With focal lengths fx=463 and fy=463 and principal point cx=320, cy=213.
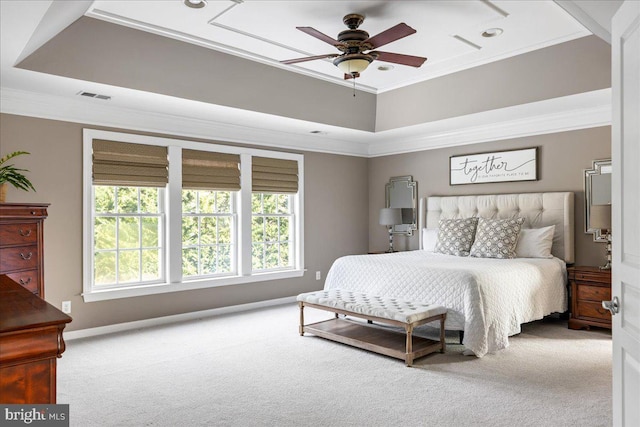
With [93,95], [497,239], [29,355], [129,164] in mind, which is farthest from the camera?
[497,239]

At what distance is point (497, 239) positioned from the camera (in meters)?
5.03

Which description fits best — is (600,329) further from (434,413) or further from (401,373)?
(434,413)

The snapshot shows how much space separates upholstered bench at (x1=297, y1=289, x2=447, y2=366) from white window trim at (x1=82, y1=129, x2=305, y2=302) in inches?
59.9

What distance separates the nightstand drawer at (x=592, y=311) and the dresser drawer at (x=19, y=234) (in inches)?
201

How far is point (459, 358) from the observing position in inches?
151

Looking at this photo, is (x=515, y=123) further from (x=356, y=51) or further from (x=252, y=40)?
(x=252, y=40)

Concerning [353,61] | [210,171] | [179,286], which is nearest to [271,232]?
[210,171]

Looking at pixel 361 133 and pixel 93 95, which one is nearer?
pixel 93 95

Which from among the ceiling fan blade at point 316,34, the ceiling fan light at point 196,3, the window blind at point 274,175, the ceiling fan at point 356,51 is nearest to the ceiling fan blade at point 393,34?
the ceiling fan at point 356,51

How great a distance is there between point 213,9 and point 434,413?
10.6 feet

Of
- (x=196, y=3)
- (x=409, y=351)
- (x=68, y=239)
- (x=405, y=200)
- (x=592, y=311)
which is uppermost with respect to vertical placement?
(x=196, y=3)

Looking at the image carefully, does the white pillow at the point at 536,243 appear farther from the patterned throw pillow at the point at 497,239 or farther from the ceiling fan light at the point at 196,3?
the ceiling fan light at the point at 196,3

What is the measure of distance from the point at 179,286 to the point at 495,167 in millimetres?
4121

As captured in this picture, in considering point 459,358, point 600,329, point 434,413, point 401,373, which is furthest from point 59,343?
point 600,329
